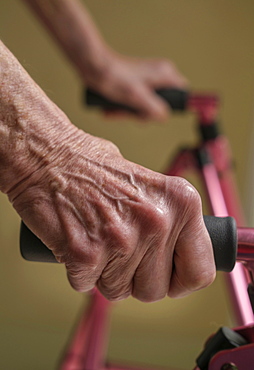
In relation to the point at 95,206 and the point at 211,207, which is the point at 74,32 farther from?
the point at 95,206

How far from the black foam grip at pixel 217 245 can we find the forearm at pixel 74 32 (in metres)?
0.86

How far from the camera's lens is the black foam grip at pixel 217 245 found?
0.44 meters

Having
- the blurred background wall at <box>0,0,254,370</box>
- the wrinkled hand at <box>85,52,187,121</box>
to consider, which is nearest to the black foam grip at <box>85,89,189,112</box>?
the wrinkled hand at <box>85,52,187,121</box>

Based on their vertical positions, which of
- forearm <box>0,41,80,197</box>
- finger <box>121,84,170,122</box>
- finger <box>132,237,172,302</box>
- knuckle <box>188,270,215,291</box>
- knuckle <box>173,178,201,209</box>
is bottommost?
finger <box>121,84,170,122</box>

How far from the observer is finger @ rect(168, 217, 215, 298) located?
0.44 m

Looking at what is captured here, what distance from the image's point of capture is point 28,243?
44 centimetres

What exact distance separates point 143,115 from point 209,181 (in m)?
0.31

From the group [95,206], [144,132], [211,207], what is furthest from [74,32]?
[95,206]

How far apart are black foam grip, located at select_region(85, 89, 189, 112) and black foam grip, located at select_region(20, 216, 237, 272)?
2.37ft

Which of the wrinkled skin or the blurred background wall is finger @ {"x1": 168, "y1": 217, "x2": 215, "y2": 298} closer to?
the wrinkled skin

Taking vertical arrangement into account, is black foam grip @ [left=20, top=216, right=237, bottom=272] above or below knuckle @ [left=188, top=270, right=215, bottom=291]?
above

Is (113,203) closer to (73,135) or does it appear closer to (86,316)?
(73,135)

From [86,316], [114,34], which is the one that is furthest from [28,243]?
[114,34]

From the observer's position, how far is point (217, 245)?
1.46 feet
